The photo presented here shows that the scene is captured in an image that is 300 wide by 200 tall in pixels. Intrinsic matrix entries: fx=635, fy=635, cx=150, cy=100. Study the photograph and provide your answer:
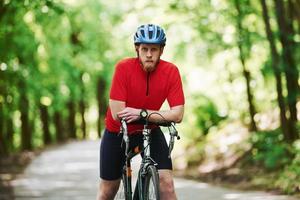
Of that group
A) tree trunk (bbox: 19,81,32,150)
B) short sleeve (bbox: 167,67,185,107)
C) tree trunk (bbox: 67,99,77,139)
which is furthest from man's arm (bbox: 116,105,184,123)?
tree trunk (bbox: 67,99,77,139)

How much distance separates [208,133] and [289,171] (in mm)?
8040

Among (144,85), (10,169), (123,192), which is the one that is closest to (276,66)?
(123,192)

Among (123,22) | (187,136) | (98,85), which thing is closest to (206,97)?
(187,136)

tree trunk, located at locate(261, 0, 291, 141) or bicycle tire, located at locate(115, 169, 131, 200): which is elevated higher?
tree trunk, located at locate(261, 0, 291, 141)

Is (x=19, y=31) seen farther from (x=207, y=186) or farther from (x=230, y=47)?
(x=207, y=186)

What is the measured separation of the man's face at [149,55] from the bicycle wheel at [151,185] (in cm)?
A: 88

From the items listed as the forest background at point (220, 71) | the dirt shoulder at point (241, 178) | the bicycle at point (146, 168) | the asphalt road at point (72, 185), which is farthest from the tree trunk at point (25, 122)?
the bicycle at point (146, 168)

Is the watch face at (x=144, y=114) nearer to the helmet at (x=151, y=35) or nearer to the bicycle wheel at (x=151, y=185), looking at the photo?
the bicycle wheel at (x=151, y=185)

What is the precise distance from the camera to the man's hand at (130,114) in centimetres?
546

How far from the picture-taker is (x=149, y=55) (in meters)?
5.54

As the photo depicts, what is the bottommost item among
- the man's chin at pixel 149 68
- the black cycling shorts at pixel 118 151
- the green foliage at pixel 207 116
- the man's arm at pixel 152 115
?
the green foliage at pixel 207 116

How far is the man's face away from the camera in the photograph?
5.55m

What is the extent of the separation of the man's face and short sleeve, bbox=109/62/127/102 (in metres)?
0.19

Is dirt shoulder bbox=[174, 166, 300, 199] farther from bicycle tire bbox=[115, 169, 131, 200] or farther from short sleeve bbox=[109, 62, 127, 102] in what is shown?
short sleeve bbox=[109, 62, 127, 102]
